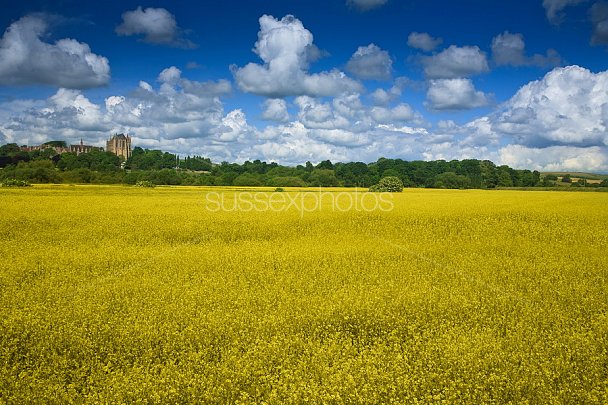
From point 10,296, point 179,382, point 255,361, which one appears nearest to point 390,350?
point 255,361

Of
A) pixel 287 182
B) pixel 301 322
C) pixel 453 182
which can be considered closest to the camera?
pixel 301 322

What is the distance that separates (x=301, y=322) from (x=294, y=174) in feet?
293

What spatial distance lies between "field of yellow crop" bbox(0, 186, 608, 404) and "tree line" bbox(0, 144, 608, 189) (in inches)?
2250

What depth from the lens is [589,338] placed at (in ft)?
22.9

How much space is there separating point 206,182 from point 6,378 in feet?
254

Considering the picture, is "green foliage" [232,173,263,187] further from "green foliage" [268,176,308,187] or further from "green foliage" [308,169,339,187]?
"green foliage" [308,169,339,187]


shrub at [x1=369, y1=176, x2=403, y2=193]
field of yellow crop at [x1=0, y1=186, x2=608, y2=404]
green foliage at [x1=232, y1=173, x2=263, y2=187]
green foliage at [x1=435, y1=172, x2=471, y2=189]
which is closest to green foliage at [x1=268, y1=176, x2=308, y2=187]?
green foliage at [x1=232, y1=173, x2=263, y2=187]

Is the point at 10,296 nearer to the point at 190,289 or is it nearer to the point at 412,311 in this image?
the point at 190,289

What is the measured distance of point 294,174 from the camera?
96.4 m

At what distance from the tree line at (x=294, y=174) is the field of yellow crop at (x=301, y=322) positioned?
2250 inches

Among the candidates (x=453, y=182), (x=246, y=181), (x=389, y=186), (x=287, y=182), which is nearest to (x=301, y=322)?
(x=389, y=186)

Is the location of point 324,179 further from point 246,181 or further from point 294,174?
point 246,181

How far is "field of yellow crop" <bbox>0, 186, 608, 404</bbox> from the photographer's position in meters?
5.59

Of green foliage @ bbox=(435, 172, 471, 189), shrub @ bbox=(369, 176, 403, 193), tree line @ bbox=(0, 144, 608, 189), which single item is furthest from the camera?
green foliage @ bbox=(435, 172, 471, 189)
